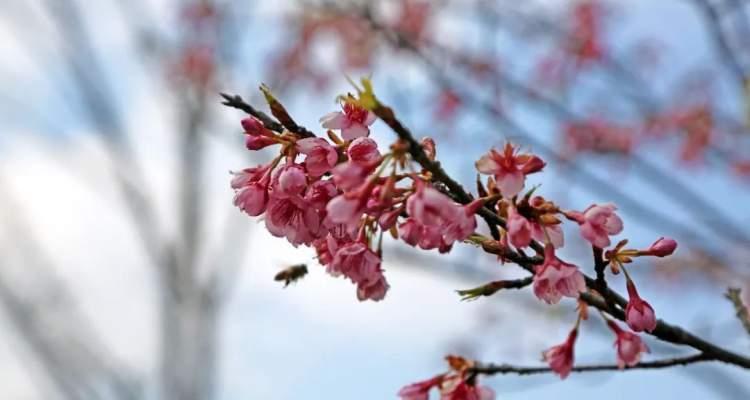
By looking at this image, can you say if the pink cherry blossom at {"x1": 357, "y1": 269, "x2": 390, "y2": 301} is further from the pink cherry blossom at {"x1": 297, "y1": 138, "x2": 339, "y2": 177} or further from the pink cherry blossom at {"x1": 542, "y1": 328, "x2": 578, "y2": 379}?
the pink cherry blossom at {"x1": 542, "y1": 328, "x2": 578, "y2": 379}

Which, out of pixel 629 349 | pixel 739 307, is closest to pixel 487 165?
pixel 629 349

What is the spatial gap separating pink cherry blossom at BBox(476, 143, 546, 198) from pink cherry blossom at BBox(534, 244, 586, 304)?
0.13 meters

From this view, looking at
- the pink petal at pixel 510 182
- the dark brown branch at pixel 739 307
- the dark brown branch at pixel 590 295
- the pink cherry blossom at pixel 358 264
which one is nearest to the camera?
the dark brown branch at pixel 590 295

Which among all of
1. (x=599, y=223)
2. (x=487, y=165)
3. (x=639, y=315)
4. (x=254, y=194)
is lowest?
(x=639, y=315)

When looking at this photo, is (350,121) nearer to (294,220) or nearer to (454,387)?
(294,220)

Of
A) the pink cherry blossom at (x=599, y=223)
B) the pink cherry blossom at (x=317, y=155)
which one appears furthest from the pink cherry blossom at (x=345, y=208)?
the pink cherry blossom at (x=599, y=223)

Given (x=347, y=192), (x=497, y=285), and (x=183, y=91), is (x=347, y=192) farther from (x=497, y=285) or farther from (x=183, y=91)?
(x=183, y=91)

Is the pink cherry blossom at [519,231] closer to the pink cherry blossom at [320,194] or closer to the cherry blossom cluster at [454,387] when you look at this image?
the pink cherry blossom at [320,194]

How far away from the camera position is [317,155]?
133 centimetres

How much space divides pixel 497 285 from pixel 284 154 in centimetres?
42

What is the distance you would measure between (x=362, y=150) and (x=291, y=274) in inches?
18.6

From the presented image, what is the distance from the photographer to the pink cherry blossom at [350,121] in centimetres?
137

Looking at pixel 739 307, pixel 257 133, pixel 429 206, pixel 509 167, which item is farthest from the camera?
pixel 739 307

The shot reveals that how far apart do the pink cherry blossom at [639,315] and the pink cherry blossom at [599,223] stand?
133 mm
